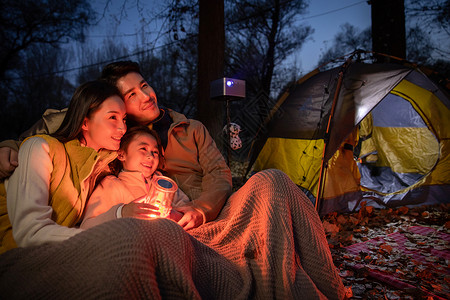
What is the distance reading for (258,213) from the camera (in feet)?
4.74

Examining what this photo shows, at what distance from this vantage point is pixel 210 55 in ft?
13.6

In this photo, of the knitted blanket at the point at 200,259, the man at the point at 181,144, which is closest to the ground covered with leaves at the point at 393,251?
the knitted blanket at the point at 200,259

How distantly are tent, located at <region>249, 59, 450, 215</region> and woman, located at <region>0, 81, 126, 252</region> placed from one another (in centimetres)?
228

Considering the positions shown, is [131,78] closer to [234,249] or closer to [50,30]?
[234,249]

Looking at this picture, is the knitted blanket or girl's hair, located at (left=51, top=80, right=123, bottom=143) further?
girl's hair, located at (left=51, top=80, right=123, bottom=143)

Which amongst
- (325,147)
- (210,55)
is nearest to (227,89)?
(210,55)

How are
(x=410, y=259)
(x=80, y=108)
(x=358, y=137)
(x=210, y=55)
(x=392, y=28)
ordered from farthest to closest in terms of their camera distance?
(x=392, y=28), (x=210, y=55), (x=358, y=137), (x=410, y=259), (x=80, y=108)

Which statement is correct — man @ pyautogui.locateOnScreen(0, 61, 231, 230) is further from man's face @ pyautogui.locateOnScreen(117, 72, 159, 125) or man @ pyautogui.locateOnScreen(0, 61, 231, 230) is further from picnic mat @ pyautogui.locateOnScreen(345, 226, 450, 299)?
picnic mat @ pyautogui.locateOnScreen(345, 226, 450, 299)

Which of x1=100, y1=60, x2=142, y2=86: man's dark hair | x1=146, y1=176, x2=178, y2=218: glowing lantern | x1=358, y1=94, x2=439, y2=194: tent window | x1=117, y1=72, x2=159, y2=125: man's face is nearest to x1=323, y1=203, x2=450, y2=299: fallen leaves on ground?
x1=358, y1=94, x2=439, y2=194: tent window

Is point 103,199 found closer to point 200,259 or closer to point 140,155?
point 140,155

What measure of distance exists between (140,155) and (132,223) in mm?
862

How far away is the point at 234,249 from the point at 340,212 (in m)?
2.52

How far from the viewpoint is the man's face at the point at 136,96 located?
6.04ft

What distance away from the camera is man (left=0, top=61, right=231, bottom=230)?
68.7 inches
